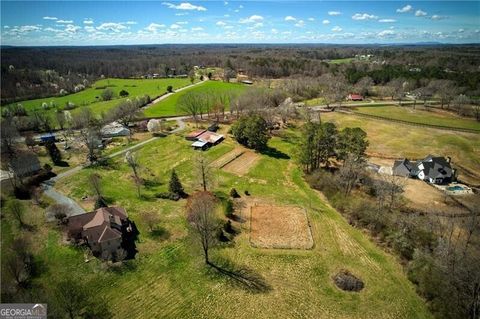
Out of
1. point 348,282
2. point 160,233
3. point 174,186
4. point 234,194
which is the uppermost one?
point 174,186

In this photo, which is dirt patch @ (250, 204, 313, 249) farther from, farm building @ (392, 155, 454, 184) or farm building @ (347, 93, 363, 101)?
farm building @ (347, 93, 363, 101)

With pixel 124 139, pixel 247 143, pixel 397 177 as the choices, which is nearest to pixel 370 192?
pixel 397 177

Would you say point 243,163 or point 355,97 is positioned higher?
point 355,97

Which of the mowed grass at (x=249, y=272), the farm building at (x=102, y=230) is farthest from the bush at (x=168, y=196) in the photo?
the farm building at (x=102, y=230)

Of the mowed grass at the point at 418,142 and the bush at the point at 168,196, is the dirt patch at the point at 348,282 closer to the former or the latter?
the bush at the point at 168,196

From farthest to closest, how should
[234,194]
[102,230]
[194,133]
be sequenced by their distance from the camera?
[194,133] → [234,194] → [102,230]

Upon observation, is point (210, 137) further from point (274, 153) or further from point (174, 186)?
point (174, 186)

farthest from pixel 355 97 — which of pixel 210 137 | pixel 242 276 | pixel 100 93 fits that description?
pixel 100 93

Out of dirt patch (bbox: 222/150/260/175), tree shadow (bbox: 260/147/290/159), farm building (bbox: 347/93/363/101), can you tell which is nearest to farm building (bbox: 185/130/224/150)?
dirt patch (bbox: 222/150/260/175)
